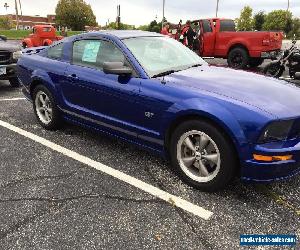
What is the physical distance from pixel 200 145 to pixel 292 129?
0.84 metres

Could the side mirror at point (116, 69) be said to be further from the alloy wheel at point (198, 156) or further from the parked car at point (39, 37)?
the parked car at point (39, 37)

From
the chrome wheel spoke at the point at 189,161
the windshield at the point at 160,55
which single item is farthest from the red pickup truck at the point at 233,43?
the chrome wheel spoke at the point at 189,161

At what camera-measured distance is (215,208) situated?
3270 mm

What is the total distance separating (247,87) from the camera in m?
3.59

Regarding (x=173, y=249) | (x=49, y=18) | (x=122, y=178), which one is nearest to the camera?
(x=173, y=249)

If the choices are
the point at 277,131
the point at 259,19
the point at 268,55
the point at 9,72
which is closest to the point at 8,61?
the point at 9,72

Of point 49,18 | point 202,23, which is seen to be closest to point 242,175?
point 202,23

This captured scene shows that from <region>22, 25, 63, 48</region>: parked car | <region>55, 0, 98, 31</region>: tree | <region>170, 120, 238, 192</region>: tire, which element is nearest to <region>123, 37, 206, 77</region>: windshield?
<region>170, 120, 238, 192</region>: tire

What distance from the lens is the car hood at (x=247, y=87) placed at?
3.23 m

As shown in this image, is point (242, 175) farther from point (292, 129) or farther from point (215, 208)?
point (292, 129)

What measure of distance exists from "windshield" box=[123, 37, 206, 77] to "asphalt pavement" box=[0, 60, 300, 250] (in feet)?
3.65

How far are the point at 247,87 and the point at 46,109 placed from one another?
3066 millimetres

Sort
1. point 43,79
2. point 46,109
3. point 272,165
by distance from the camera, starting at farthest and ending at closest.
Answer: point 46,109, point 43,79, point 272,165

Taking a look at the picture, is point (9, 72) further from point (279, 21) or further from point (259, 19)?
Result: point (259, 19)
